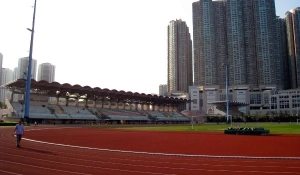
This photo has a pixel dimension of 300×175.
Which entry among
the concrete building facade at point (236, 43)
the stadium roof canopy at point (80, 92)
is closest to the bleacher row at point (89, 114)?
the stadium roof canopy at point (80, 92)

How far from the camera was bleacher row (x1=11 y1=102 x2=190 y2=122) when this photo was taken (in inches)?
2533

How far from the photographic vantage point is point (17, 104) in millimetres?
64938

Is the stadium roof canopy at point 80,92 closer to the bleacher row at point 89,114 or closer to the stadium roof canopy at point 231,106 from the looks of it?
the bleacher row at point 89,114

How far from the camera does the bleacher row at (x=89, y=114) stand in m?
64.3

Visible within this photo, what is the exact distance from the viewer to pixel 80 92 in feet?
251

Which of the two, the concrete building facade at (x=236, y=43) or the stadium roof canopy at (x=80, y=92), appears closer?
the stadium roof canopy at (x=80, y=92)

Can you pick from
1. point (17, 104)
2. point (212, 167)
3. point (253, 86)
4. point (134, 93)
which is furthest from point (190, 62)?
point (212, 167)

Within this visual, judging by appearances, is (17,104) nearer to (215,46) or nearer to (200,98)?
(200,98)

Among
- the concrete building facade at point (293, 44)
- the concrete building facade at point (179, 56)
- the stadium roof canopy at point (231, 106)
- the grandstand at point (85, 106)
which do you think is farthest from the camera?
the concrete building facade at point (179, 56)

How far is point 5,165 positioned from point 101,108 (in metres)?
76.6

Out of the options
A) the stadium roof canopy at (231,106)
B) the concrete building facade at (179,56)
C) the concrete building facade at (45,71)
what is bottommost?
the stadium roof canopy at (231,106)

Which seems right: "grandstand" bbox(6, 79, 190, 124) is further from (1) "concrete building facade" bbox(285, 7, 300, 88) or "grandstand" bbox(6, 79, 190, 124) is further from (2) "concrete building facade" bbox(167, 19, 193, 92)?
(1) "concrete building facade" bbox(285, 7, 300, 88)

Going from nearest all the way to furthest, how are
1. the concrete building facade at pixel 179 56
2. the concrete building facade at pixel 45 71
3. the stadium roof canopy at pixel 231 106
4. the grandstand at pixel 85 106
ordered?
the grandstand at pixel 85 106, the stadium roof canopy at pixel 231 106, the concrete building facade at pixel 45 71, the concrete building facade at pixel 179 56

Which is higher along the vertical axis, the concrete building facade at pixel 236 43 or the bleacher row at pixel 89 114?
the concrete building facade at pixel 236 43
